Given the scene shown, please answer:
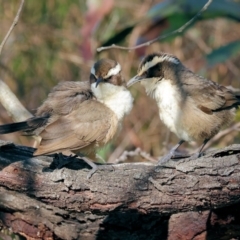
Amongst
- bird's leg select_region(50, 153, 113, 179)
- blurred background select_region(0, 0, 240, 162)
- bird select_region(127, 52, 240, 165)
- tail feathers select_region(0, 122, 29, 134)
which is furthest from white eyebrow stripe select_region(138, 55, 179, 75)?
blurred background select_region(0, 0, 240, 162)

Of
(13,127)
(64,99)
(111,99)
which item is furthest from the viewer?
(111,99)

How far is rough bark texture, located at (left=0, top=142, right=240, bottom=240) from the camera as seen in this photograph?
159 inches

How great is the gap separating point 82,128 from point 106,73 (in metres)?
0.47

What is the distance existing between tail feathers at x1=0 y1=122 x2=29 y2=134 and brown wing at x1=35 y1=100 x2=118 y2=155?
115 millimetres

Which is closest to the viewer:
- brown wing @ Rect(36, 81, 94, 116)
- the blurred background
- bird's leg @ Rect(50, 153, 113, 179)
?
bird's leg @ Rect(50, 153, 113, 179)

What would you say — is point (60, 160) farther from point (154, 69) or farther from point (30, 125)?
point (154, 69)

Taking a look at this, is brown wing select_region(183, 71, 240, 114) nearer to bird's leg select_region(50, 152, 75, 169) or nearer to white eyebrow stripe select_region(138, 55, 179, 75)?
white eyebrow stripe select_region(138, 55, 179, 75)

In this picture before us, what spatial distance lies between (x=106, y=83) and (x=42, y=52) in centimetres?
450

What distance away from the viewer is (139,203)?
4090mm

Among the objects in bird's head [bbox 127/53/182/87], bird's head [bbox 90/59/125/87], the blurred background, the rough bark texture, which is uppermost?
the blurred background

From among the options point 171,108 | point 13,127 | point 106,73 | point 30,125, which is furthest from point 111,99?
point 13,127

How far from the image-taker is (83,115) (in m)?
4.58

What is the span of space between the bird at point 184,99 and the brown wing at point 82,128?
0.43 m

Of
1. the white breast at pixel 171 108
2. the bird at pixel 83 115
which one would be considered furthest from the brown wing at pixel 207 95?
the bird at pixel 83 115
